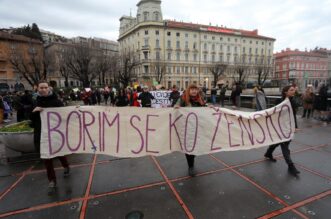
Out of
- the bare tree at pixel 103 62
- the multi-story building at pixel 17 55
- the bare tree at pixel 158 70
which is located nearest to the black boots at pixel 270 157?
the multi-story building at pixel 17 55

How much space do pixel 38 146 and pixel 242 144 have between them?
11.7 feet

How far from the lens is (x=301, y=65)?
7862 centimetres

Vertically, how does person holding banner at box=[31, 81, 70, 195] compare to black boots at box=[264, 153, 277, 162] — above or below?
above

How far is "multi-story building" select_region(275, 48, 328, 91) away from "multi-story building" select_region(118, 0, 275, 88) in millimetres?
14052

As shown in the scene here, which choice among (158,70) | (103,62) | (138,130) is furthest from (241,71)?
(138,130)

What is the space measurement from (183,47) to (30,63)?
46.8 m

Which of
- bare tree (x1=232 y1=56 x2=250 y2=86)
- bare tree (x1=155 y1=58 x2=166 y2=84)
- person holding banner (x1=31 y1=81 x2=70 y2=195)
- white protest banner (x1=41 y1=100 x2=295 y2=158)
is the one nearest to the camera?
person holding banner (x1=31 y1=81 x2=70 y2=195)

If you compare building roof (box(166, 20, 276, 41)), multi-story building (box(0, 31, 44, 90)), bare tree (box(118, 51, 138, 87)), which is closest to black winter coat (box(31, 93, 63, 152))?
multi-story building (box(0, 31, 44, 90))

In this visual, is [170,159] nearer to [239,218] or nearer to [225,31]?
[239,218]

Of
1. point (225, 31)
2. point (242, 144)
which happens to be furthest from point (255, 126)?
point (225, 31)

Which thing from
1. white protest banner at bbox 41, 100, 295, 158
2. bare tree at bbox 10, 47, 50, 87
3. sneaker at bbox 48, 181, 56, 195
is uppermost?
bare tree at bbox 10, 47, 50, 87

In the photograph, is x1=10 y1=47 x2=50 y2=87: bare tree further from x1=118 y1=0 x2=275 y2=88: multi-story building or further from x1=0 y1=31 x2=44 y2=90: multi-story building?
x1=118 y1=0 x2=275 y2=88: multi-story building

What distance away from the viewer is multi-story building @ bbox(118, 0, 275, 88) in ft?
188

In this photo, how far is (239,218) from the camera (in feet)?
7.43
